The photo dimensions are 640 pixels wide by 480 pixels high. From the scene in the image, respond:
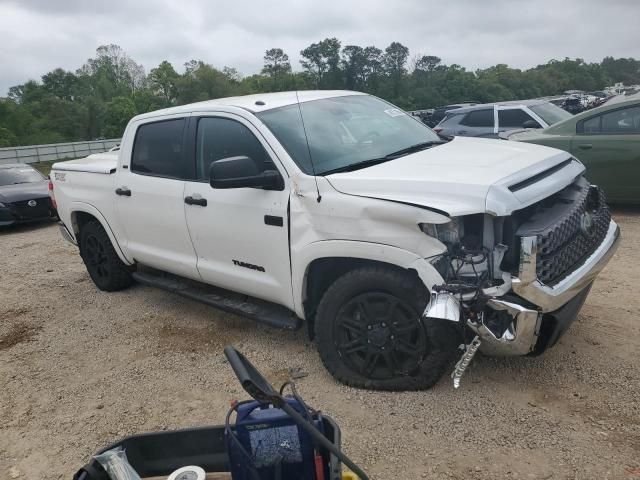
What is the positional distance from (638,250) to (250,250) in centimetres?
423

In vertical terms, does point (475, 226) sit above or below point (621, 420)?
above

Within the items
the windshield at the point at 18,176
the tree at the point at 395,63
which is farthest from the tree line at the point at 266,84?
the windshield at the point at 18,176

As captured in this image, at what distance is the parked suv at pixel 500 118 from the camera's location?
9961 mm

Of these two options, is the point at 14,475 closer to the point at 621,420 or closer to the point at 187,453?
the point at 187,453

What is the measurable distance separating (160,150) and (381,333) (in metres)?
2.52

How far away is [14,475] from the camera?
3.15m

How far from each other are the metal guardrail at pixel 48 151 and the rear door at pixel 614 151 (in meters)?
26.8

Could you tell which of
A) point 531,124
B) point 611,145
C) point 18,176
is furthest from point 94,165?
point 18,176

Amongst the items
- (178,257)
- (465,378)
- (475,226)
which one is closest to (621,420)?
(465,378)

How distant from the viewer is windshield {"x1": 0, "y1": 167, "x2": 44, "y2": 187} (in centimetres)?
1177

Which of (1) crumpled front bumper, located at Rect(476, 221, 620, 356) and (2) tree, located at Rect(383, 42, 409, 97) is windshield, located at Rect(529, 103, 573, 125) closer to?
(1) crumpled front bumper, located at Rect(476, 221, 620, 356)

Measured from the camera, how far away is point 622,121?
23.7 ft

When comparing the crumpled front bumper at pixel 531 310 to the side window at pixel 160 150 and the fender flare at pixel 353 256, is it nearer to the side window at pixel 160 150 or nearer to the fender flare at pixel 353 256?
the fender flare at pixel 353 256

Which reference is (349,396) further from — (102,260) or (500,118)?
(500,118)
